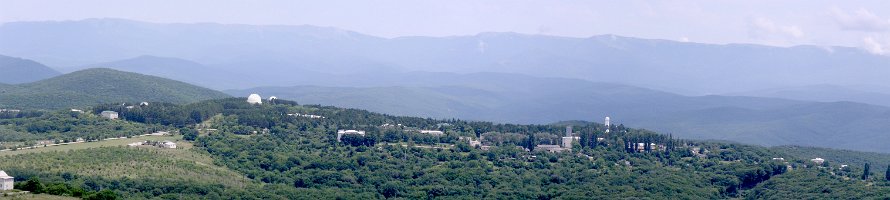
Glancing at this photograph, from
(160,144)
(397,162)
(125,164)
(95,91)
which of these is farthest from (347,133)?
(95,91)

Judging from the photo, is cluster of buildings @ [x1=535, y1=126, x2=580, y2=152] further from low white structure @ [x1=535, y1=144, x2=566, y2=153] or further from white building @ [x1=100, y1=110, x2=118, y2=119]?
white building @ [x1=100, y1=110, x2=118, y2=119]

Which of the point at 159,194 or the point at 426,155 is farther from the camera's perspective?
the point at 426,155

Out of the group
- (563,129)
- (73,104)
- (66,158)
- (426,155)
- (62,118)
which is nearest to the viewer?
(66,158)

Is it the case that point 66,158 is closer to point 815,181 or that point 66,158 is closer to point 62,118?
point 62,118

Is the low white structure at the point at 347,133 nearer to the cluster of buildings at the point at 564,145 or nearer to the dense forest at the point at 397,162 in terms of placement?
the dense forest at the point at 397,162

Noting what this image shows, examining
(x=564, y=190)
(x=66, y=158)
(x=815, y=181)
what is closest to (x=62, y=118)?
(x=66, y=158)

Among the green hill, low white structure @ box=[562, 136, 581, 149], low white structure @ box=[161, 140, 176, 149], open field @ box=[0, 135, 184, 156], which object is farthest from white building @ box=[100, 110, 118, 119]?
low white structure @ box=[562, 136, 581, 149]

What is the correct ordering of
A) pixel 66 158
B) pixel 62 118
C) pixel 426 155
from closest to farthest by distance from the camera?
1. pixel 66 158
2. pixel 426 155
3. pixel 62 118
